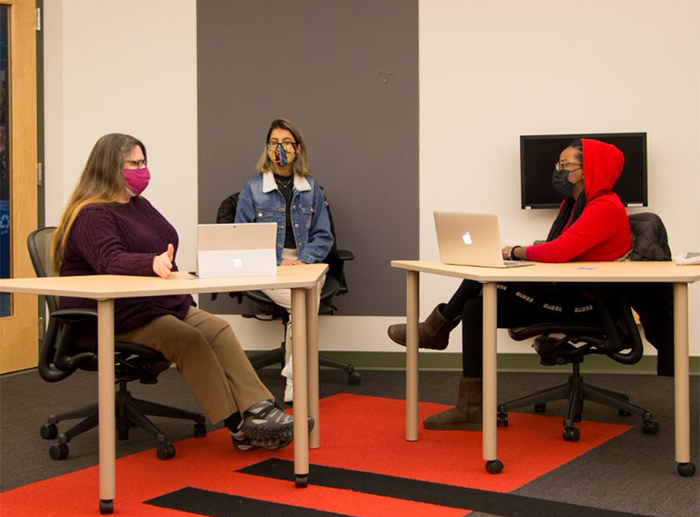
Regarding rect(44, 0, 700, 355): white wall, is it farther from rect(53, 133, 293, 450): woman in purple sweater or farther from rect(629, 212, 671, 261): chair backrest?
rect(53, 133, 293, 450): woman in purple sweater

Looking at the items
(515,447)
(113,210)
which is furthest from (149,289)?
(515,447)

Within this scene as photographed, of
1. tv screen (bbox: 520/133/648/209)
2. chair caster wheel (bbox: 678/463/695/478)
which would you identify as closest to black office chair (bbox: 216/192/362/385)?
tv screen (bbox: 520/133/648/209)

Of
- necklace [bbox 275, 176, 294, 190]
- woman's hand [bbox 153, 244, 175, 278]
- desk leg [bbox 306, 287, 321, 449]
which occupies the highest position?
necklace [bbox 275, 176, 294, 190]

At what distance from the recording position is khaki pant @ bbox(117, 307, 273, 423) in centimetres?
342

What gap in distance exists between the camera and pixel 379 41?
5473 mm

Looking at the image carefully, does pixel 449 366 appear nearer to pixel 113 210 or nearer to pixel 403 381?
pixel 403 381

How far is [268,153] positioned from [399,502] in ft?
8.52

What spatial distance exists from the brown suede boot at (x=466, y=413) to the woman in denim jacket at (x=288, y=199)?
1.26 meters

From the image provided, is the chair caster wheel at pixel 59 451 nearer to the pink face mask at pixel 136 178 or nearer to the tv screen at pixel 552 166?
the pink face mask at pixel 136 178

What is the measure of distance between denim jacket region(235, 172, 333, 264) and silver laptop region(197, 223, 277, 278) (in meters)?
1.78

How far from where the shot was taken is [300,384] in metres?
3.19

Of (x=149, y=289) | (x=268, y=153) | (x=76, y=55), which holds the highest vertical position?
(x=76, y=55)

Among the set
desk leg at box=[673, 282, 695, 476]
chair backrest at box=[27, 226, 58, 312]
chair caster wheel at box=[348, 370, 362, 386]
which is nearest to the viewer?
desk leg at box=[673, 282, 695, 476]

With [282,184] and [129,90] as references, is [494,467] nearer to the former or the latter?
[282,184]
